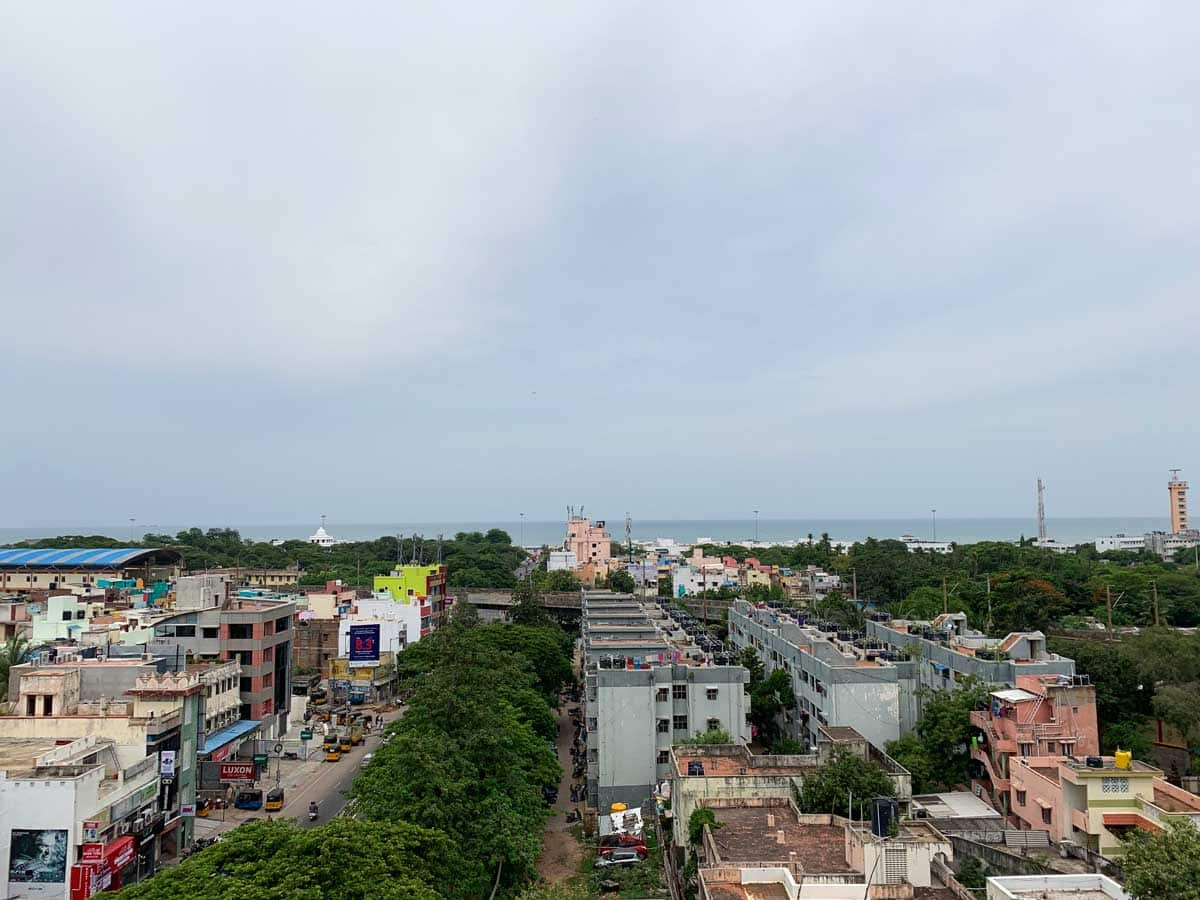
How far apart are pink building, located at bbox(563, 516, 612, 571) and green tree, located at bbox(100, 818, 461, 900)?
111 m

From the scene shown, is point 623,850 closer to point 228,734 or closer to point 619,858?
point 619,858

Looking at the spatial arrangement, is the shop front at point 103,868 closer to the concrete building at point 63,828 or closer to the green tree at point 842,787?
the concrete building at point 63,828

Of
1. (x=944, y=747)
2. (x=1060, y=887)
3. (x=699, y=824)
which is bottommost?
(x=944, y=747)

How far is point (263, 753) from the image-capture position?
40.4m

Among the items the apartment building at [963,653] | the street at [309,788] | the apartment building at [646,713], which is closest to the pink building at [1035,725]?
the apartment building at [963,653]

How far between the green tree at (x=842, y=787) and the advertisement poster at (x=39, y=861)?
833 inches

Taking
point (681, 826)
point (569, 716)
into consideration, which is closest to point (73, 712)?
point (681, 826)

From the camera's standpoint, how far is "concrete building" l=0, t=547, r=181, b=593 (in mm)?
74562

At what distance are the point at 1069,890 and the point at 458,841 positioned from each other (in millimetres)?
15079

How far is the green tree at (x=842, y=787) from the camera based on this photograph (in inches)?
866

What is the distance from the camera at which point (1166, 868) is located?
13773mm

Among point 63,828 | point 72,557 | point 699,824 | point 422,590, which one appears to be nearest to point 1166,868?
point 699,824

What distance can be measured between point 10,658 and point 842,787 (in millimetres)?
39959

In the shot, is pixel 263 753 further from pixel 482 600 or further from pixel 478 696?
pixel 482 600
